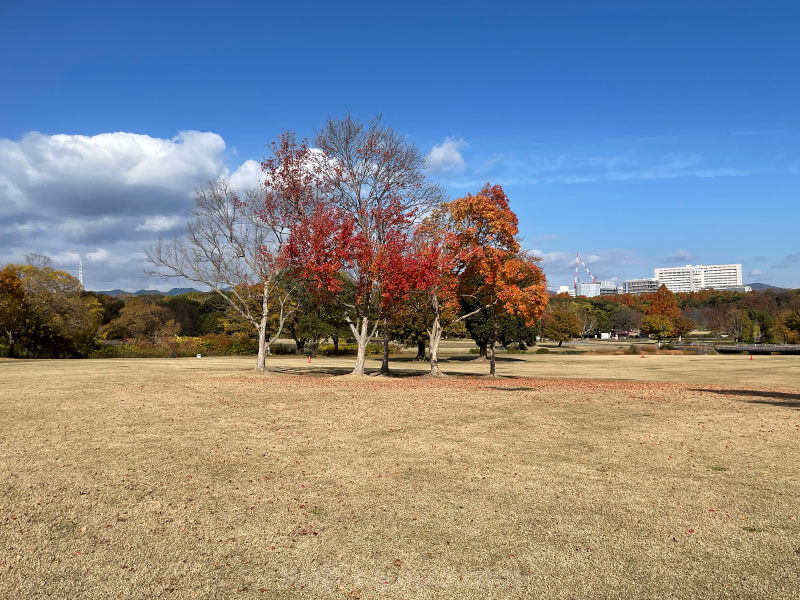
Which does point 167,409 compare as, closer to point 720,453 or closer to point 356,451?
point 356,451

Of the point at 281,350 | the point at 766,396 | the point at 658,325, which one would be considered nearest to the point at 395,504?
the point at 766,396

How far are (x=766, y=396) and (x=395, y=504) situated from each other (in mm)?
20405

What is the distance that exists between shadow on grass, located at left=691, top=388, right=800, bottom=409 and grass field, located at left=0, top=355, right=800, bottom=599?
12.2 ft

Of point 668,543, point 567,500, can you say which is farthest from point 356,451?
point 668,543

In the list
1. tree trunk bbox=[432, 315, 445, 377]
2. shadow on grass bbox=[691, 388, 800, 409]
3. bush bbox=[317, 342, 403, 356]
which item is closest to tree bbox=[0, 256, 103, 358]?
bush bbox=[317, 342, 403, 356]

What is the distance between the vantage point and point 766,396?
22.1 m

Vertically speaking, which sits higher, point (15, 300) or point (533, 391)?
point (15, 300)

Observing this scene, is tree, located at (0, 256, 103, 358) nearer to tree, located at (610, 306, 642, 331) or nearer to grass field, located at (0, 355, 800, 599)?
grass field, located at (0, 355, 800, 599)

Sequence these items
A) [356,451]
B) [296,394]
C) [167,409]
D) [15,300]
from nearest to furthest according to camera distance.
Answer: [356,451]
[167,409]
[296,394]
[15,300]

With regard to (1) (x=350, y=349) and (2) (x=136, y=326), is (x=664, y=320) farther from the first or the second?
(2) (x=136, y=326)

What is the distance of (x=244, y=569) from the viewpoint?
5969 mm

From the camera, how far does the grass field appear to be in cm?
575

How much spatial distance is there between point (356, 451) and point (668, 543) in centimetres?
630

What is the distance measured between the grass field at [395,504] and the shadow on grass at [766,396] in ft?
12.2
